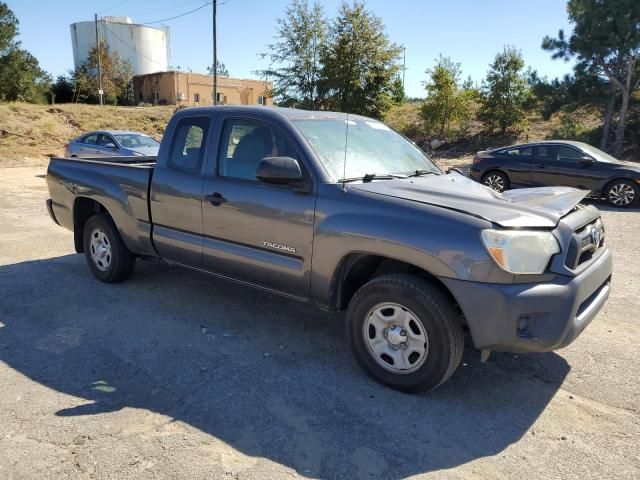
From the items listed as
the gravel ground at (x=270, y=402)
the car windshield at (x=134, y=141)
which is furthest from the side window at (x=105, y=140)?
the gravel ground at (x=270, y=402)

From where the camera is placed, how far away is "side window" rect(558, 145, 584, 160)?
11.2 m

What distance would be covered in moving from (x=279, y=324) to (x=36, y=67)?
47804 mm

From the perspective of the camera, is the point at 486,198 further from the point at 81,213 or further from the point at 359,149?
the point at 81,213

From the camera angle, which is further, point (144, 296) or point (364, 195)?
point (144, 296)

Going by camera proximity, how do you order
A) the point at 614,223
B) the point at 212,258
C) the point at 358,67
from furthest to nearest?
the point at 358,67 < the point at 614,223 < the point at 212,258

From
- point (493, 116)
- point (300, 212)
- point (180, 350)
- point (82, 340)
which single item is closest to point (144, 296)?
point (82, 340)

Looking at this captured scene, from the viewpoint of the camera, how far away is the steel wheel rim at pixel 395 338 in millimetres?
3289

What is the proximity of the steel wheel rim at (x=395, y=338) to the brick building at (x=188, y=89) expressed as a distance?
5017 centimetres

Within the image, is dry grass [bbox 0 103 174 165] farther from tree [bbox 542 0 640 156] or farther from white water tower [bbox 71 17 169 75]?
white water tower [bbox 71 17 169 75]

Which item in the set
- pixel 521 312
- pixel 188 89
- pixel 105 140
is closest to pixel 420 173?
pixel 521 312

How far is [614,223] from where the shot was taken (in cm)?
925

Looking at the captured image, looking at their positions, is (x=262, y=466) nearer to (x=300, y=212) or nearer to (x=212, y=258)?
(x=300, y=212)

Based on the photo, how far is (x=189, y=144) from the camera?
462 centimetres

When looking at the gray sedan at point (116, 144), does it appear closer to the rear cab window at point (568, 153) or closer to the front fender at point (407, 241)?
the rear cab window at point (568, 153)
